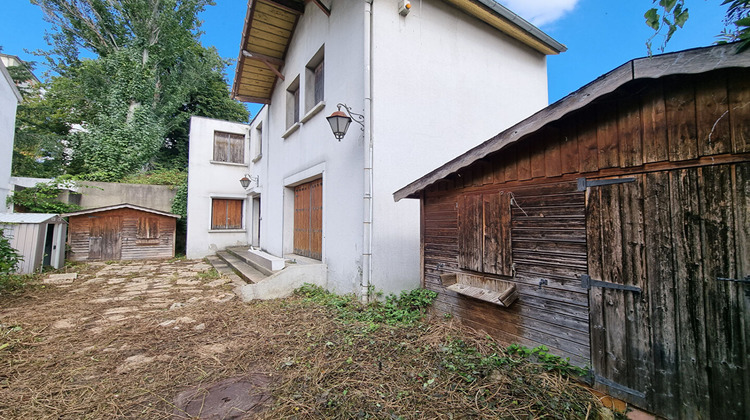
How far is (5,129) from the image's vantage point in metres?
9.54

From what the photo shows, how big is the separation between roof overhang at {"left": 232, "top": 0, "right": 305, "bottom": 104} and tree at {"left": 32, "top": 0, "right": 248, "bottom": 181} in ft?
30.7

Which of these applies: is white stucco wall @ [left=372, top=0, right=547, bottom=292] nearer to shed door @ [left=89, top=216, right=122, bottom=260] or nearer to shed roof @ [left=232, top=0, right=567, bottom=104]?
shed roof @ [left=232, top=0, right=567, bottom=104]

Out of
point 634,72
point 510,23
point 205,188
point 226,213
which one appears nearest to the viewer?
point 634,72

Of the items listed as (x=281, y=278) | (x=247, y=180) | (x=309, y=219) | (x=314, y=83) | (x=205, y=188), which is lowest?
(x=281, y=278)

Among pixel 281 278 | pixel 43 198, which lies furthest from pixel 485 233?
pixel 43 198

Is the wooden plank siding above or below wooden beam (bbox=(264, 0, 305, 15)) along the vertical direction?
below

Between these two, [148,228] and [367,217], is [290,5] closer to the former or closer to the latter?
[367,217]

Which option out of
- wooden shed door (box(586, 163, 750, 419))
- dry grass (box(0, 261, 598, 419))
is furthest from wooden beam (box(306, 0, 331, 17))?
wooden shed door (box(586, 163, 750, 419))

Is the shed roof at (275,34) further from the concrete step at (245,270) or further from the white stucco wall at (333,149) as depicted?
the concrete step at (245,270)

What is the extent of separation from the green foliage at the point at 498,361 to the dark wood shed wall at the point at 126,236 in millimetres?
12859

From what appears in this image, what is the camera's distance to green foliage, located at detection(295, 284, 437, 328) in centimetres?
417

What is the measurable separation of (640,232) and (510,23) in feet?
18.7

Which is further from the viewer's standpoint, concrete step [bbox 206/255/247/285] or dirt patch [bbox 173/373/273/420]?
concrete step [bbox 206/255/247/285]

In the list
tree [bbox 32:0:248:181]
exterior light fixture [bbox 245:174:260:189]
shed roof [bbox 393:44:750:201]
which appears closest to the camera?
shed roof [bbox 393:44:750:201]
